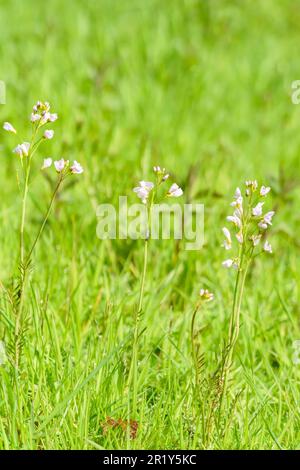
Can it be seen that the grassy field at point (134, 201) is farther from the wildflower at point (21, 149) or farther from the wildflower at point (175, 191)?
the wildflower at point (175, 191)

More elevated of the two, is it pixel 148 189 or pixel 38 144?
pixel 38 144

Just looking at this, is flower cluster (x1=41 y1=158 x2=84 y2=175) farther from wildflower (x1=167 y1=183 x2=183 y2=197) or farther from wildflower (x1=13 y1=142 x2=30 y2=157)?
wildflower (x1=167 y1=183 x2=183 y2=197)

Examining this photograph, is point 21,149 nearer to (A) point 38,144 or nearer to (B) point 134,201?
(A) point 38,144

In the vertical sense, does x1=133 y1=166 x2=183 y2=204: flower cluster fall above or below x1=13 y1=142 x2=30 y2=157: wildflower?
below

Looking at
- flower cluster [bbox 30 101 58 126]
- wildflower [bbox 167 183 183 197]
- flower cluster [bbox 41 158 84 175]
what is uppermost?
flower cluster [bbox 30 101 58 126]

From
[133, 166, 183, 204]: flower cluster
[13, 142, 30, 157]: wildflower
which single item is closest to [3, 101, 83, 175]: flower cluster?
[13, 142, 30, 157]: wildflower

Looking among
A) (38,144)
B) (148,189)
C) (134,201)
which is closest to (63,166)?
(38,144)

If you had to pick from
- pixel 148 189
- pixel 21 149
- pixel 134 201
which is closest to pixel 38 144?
pixel 21 149

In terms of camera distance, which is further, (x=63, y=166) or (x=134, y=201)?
(x=134, y=201)

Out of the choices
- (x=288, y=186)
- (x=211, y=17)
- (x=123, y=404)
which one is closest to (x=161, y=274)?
(x=288, y=186)
